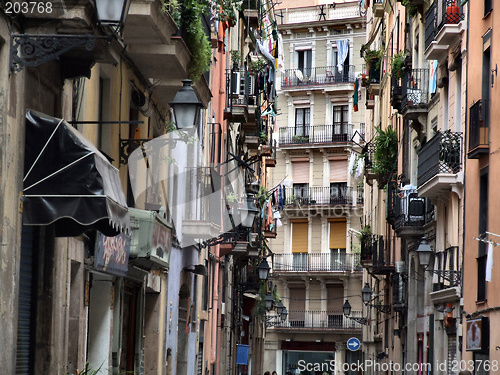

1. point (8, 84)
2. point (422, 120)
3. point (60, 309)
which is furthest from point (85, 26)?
point (422, 120)

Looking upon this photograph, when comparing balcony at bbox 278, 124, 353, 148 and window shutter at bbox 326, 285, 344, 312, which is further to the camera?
balcony at bbox 278, 124, 353, 148

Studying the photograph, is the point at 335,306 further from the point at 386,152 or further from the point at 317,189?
the point at 386,152

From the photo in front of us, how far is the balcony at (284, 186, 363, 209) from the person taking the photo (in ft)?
190

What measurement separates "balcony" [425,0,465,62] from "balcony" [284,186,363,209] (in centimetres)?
3146

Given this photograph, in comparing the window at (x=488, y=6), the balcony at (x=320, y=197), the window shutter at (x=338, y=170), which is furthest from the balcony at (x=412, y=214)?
the window shutter at (x=338, y=170)

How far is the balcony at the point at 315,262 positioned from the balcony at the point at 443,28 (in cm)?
3182

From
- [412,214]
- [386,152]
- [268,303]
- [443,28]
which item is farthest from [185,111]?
[268,303]

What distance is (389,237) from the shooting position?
1457 inches

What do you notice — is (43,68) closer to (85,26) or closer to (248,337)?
(85,26)

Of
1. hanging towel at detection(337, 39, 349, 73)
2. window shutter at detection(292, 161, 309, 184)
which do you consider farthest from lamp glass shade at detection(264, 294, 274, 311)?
hanging towel at detection(337, 39, 349, 73)

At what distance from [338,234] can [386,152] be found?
905 inches

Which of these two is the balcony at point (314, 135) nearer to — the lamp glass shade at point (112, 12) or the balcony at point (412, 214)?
the balcony at point (412, 214)

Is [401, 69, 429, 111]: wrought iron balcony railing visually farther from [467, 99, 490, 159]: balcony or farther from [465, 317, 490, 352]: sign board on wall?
[465, 317, 490, 352]: sign board on wall

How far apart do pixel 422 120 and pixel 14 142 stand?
2149 centimetres
